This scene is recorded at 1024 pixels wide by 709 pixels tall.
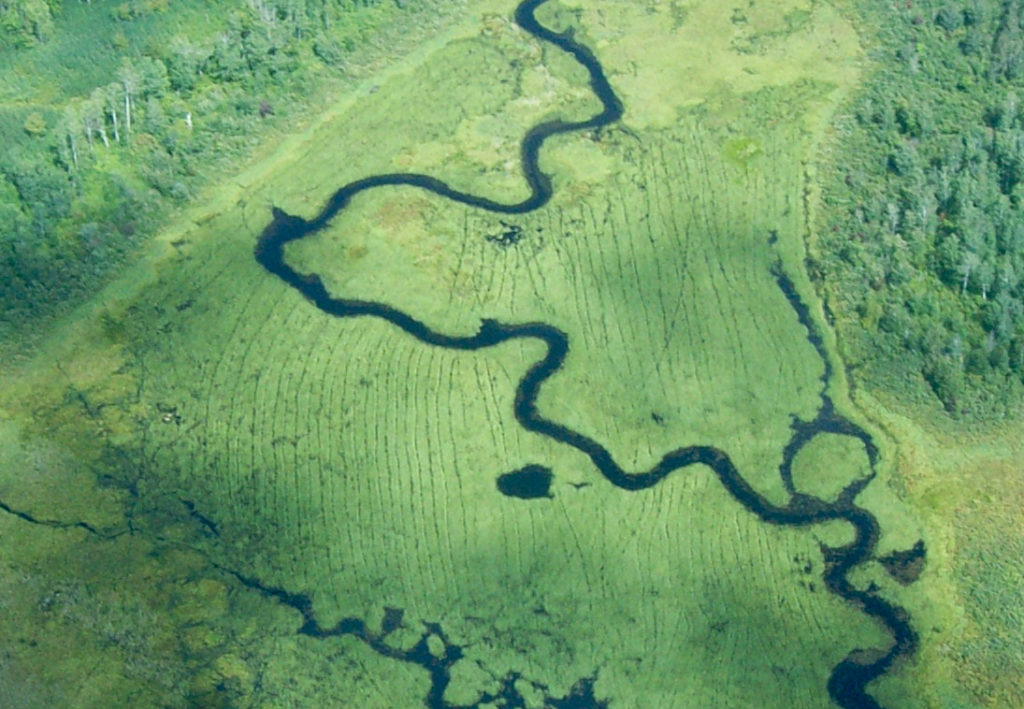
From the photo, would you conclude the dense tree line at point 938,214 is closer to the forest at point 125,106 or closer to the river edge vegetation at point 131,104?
the river edge vegetation at point 131,104

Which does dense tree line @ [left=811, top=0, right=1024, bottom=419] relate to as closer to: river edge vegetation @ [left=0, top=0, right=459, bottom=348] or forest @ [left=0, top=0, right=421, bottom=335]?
river edge vegetation @ [left=0, top=0, right=459, bottom=348]

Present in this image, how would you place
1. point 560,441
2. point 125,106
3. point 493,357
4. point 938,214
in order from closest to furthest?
point 560,441 < point 493,357 < point 938,214 < point 125,106

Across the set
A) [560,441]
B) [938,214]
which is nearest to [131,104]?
[560,441]

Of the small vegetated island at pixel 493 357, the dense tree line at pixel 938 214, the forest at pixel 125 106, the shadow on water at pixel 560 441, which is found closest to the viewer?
the shadow on water at pixel 560 441

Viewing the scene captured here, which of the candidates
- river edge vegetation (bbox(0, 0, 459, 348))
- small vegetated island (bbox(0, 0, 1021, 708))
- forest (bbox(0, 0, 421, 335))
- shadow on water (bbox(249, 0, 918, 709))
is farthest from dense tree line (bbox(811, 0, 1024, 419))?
forest (bbox(0, 0, 421, 335))

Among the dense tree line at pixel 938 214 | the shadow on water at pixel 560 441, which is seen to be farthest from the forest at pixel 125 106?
the dense tree line at pixel 938 214

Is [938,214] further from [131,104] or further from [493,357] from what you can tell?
[131,104]
